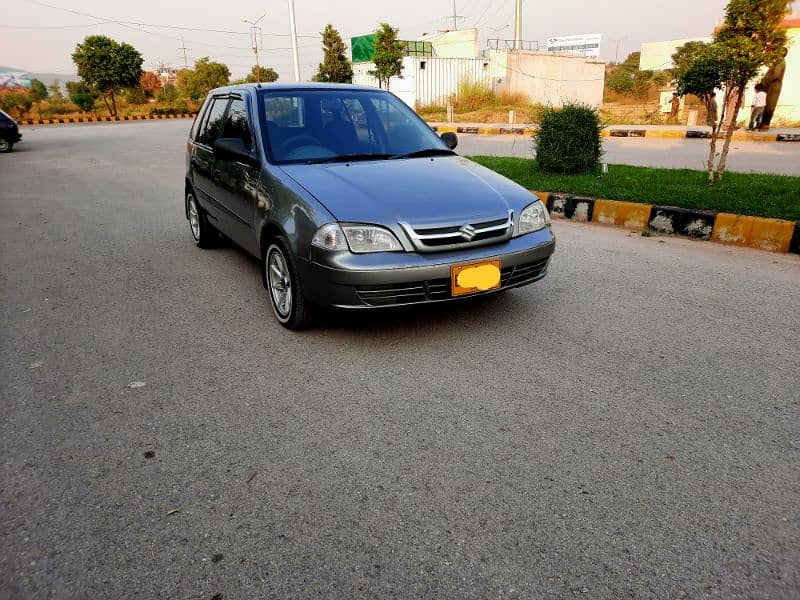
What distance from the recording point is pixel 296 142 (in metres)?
4.13

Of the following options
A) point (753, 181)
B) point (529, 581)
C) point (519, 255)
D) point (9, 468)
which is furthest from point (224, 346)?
point (753, 181)

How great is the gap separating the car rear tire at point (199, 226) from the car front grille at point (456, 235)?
10.2ft

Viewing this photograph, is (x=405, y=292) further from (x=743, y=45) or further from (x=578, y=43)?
(x=578, y=43)

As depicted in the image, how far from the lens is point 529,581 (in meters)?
1.82

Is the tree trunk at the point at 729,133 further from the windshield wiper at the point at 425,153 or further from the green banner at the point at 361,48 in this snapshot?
the green banner at the point at 361,48

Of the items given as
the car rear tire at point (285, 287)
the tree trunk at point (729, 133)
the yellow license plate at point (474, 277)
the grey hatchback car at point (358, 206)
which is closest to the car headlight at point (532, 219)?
the grey hatchback car at point (358, 206)

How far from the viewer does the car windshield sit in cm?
410

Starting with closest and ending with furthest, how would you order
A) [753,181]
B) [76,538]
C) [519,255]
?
[76,538]
[519,255]
[753,181]

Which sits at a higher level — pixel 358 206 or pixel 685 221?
pixel 358 206

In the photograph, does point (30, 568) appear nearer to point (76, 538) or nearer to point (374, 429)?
point (76, 538)

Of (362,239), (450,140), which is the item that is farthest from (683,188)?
(362,239)

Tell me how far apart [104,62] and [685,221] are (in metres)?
42.3

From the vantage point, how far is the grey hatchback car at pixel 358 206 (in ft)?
10.7

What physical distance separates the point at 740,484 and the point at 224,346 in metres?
2.76
